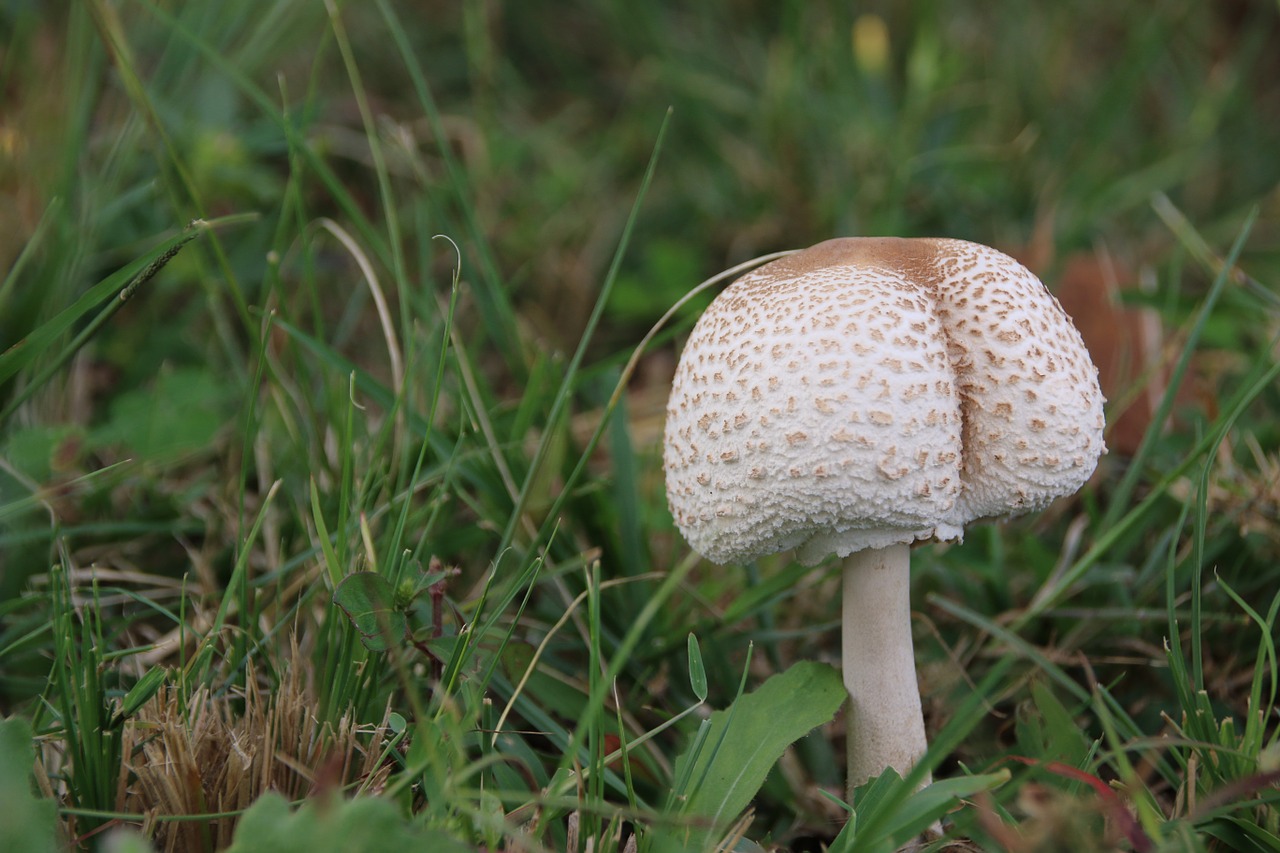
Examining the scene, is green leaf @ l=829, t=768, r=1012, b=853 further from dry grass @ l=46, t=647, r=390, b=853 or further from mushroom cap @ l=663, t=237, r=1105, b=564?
dry grass @ l=46, t=647, r=390, b=853

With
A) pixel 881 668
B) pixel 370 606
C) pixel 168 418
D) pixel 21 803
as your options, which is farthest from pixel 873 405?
pixel 168 418

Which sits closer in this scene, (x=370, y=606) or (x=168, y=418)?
(x=370, y=606)

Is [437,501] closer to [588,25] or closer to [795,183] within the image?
[795,183]

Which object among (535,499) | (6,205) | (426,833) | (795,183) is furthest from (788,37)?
(426,833)

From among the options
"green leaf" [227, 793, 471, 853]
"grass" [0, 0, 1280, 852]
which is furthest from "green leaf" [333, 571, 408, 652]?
"green leaf" [227, 793, 471, 853]

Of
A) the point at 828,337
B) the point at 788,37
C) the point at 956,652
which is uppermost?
the point at 788,37

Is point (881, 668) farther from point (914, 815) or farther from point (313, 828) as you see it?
point (313, 828)
